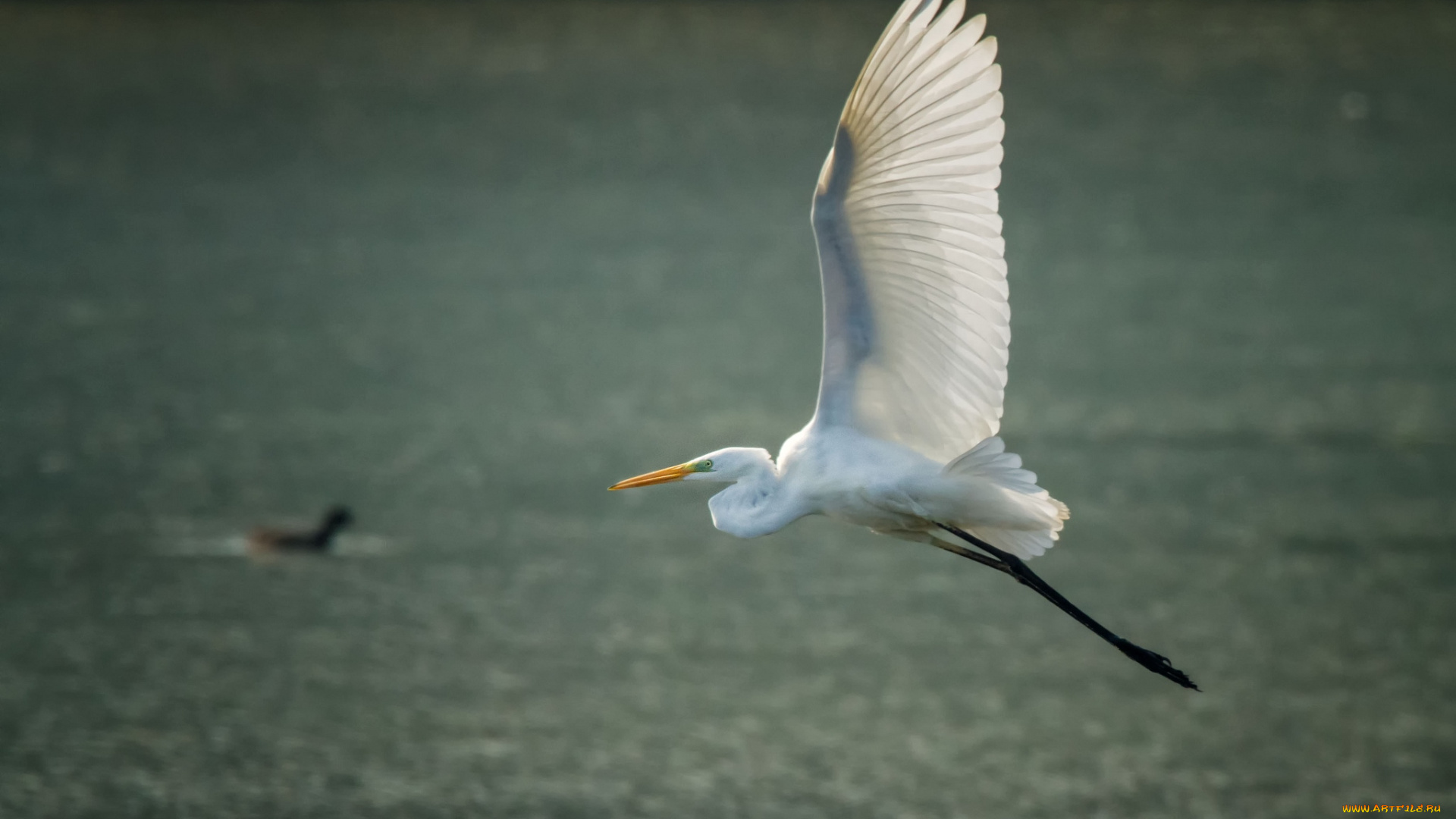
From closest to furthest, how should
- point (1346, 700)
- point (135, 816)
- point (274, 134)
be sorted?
1. point (135, 816)
2. point (1346, 700)
3. point (274, 134)

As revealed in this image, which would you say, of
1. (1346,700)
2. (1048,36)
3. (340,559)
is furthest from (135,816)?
(1048,36)

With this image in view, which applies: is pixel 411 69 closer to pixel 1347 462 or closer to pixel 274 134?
pixel 274 134

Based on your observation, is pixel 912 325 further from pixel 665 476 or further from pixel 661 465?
pixel 661 465

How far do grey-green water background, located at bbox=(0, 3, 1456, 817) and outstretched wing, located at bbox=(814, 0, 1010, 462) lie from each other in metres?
3.11

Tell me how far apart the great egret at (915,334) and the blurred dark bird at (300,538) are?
4.76 m

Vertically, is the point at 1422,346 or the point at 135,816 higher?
the point at 1422,346

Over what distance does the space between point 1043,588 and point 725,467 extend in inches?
31.4

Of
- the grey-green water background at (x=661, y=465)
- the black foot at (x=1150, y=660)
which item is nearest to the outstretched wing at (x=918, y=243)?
the black foot at (x=1150, y=660)

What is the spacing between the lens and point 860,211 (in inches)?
158

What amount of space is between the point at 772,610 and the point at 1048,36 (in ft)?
46.4

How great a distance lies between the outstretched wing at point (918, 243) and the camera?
3.78m

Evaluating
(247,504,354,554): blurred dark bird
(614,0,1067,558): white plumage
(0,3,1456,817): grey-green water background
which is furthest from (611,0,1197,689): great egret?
(247,504,354,554): blurred dark bird

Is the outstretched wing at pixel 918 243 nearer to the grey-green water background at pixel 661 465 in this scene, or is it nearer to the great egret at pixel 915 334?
the great egret at pixel 915 334

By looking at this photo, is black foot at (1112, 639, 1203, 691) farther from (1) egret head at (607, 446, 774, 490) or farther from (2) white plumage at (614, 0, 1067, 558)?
(1) egret head at (607, 446, 774, 490)
